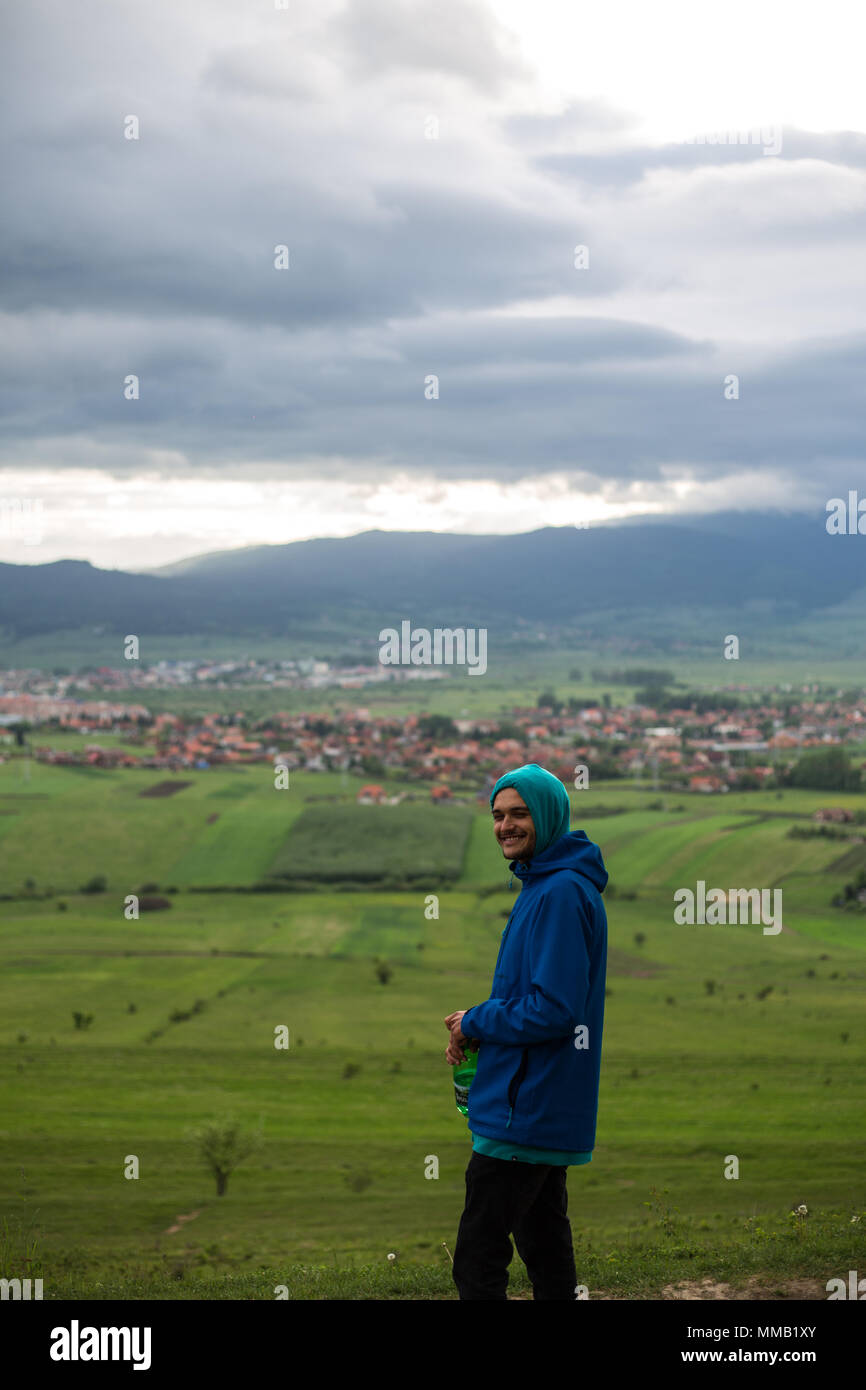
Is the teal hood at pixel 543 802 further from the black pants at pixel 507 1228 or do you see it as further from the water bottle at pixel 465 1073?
the black pants at pixel 507 1228

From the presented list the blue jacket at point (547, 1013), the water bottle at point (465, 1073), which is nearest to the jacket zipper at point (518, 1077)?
the blue jacket at point (547, 1013)

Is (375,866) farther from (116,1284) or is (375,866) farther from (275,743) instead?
(116,1284)

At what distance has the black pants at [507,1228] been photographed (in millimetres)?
3150

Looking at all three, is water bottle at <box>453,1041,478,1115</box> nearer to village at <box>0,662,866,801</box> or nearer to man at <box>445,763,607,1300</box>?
man at <box>445,763,607,1300</box>

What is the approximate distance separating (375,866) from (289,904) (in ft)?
21.3

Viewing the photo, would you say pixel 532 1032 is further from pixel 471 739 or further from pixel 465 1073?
pixel 471 739

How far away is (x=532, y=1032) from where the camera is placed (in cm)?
305

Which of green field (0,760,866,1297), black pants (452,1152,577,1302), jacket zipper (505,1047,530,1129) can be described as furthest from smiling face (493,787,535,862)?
green field (0,760,866,1297)

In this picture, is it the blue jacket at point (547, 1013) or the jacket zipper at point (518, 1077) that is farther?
the jacket zipper at point (518, 1077)

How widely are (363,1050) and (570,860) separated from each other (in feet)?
95.5

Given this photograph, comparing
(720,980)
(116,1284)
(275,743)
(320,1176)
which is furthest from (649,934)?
(275,743)

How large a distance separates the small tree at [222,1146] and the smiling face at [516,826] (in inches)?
700

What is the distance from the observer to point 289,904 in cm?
4997

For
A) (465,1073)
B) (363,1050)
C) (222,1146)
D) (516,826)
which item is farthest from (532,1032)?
(363,1050)
